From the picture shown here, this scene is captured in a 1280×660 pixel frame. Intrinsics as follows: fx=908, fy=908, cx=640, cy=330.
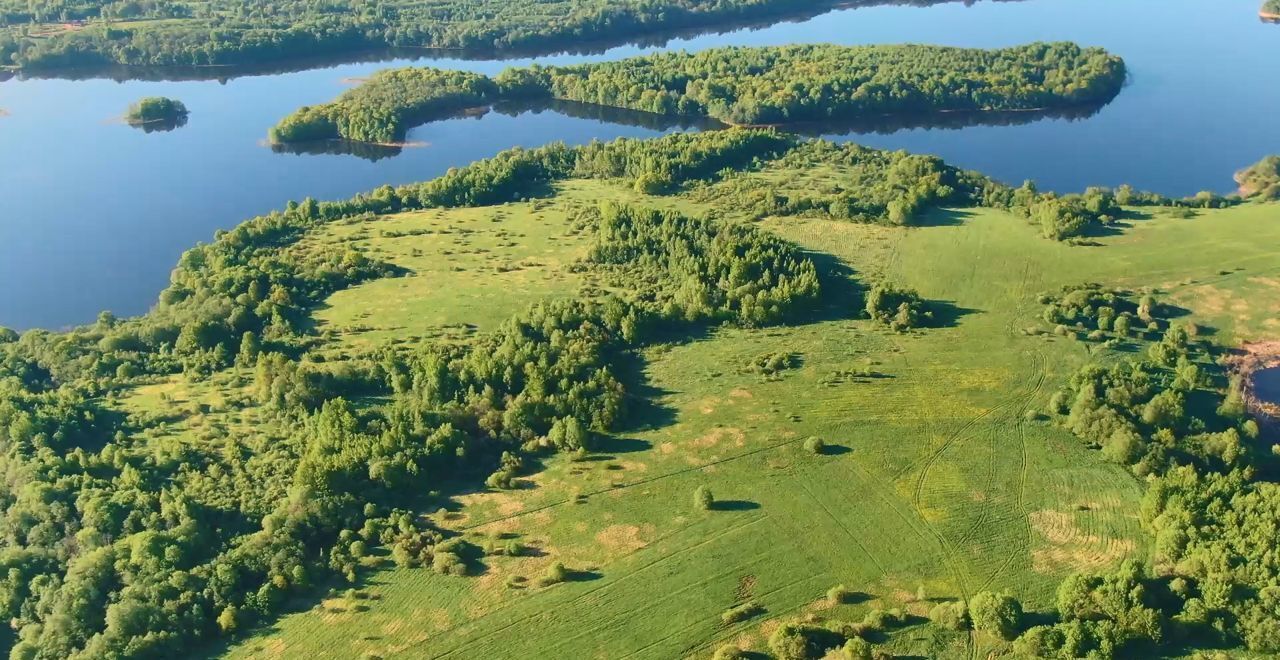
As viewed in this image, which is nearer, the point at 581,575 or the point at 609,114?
the point at 581,575

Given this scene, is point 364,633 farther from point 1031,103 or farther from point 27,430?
point 1031,103

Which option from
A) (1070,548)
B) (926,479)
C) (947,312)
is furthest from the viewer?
(947,312)

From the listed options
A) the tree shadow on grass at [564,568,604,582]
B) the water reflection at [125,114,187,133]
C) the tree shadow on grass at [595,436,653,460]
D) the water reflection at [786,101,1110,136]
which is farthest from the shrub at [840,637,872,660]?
the water reflection at [125,114,187,133]

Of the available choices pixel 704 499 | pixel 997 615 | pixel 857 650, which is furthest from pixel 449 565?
pixel 997 615

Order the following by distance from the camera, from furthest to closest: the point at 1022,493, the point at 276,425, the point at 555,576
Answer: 1. the point at 276,425
2. the point at 1022,493
3. the point at 555,576

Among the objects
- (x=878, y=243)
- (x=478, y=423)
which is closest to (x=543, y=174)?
(x=878, y=243)

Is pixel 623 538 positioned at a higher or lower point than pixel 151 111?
lower

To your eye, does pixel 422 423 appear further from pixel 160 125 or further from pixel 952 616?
pixel 160 125

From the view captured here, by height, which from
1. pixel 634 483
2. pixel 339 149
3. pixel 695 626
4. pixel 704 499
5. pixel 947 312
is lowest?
pixel 695 626
